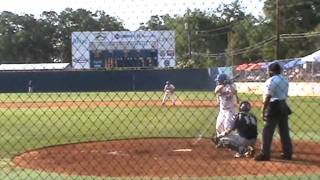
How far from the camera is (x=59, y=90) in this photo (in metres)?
45.6

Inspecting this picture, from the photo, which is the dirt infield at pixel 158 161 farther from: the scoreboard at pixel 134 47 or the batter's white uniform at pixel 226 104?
the scoreboard at pixel 134 47

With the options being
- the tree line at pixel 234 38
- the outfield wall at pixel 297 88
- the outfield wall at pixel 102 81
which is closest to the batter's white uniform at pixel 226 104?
the outfield wall at pixel 297 88

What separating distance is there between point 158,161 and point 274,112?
2.27m

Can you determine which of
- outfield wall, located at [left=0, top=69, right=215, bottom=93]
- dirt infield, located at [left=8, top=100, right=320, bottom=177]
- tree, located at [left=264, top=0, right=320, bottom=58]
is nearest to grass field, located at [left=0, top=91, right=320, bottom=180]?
dirt infield, located at [left=8, top=100, right=320, bottom=177]

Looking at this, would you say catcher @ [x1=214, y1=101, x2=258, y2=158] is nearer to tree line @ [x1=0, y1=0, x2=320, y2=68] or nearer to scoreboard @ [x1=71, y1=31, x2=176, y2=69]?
scoreboard @ [x1=71, y1=31, x2=176, y2=69]

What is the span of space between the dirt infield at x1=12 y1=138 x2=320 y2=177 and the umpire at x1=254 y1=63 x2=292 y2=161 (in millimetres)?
260

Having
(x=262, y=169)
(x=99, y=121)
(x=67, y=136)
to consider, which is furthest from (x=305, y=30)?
(x=262, y=169)

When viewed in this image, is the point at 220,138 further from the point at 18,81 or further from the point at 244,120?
the point at 18,81

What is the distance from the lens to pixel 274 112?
11.1 metres

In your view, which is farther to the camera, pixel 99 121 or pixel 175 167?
pixel 99 121

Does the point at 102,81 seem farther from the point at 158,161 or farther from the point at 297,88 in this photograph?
the point at 158,161

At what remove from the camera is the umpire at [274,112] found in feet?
36.2

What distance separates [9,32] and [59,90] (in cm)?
1656

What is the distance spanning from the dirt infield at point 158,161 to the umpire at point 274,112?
26cm
